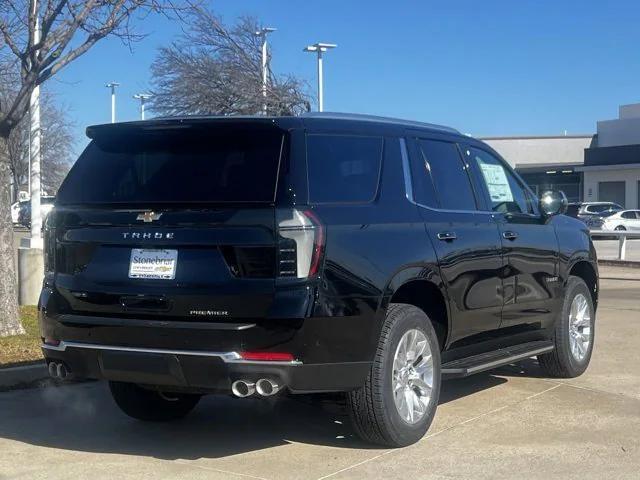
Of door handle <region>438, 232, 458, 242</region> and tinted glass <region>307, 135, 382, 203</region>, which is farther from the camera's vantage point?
door handle <region>438, 232, 458, 242</region>

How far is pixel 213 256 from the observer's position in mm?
4863

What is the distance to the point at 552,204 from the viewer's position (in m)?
7.25

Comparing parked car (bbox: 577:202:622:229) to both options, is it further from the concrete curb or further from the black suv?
the black suv

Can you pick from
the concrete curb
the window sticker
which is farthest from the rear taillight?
the concrete curb

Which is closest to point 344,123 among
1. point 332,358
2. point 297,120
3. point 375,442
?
point 297,120

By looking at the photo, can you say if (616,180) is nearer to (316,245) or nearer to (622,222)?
(622,222)

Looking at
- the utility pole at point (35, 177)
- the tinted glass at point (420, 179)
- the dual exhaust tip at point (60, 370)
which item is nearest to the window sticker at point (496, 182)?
the tinted glass at point (420, 179)

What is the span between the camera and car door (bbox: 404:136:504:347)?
5.83m

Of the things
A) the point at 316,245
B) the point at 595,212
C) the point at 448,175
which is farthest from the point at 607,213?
the point at 316,245

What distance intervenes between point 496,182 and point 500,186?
0.19ft

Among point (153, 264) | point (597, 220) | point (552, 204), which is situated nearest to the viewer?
point (153, 264)

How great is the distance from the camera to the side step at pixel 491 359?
5.99m

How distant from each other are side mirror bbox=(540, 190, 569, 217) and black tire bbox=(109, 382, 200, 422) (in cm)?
315

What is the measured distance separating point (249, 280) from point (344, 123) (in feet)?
4.27
